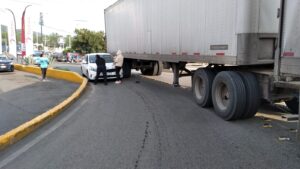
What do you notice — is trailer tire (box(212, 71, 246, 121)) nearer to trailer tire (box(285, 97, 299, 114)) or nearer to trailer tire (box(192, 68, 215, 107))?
trailer tire (box(192, 68, 215, 107))

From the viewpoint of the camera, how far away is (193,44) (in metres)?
9.51

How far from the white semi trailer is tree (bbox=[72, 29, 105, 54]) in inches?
1963

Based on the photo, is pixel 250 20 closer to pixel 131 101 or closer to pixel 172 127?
pixel 172 127

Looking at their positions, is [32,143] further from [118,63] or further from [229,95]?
[118,63]

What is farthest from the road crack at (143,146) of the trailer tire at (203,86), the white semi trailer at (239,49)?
the trailer tire at (203,86)

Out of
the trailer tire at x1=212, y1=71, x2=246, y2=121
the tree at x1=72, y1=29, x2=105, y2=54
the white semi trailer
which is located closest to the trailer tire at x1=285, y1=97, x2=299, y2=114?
the white semi trailer

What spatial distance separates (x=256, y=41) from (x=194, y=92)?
10.4 ft

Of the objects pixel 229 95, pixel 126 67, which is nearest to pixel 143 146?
pixel 229 95

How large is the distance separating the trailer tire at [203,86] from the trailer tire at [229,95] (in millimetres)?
497

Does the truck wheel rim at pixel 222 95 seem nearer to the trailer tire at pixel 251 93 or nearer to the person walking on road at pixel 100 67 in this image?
the trailer tire at pixel 251 93

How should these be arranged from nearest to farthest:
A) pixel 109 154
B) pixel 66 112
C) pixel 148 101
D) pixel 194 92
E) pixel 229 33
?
1. pixel 109 154
2. pixel 229 33
3. pixel 66 112
4. pixel 194 92
5. pixel 148 101

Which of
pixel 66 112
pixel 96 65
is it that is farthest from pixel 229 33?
pixel 96 65

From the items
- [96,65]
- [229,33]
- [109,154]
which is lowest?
[109,154]

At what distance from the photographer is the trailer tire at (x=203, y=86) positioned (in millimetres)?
8938
